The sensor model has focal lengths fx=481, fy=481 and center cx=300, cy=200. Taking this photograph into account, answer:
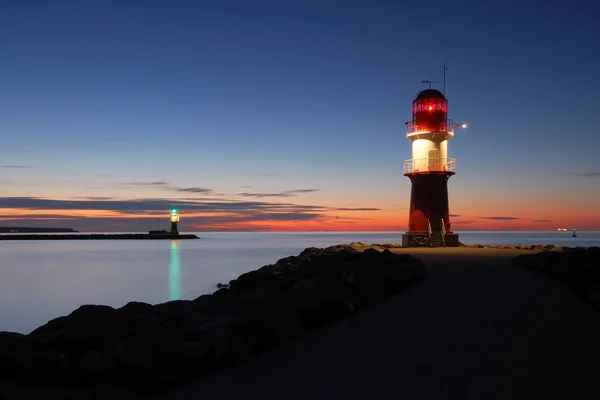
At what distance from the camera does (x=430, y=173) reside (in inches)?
719

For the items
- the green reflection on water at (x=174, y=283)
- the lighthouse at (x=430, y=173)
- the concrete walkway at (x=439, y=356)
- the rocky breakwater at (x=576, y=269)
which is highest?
the lighthouse at (x=430, y=173)

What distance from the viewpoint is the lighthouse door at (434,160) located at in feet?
60.6

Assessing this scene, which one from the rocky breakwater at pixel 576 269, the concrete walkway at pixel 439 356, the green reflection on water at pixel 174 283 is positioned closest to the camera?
the concrete walkway at pixel 439 356

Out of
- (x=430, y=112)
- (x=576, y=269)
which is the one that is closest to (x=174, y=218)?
(x=430, y=112)

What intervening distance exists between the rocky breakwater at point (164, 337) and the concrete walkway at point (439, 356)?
0.19 meters

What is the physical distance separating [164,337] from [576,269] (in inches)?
258

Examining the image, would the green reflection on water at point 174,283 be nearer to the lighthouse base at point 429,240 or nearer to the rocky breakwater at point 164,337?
the lighthouse base at point 429,240

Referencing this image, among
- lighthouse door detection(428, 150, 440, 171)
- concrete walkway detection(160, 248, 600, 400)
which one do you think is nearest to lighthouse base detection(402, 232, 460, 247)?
lighthouse door detection(428, 150, 440, 171)

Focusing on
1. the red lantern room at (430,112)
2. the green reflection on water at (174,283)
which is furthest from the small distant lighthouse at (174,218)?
the red lantern room at (430,112)

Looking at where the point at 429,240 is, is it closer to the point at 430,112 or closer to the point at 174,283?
the point at 430,112

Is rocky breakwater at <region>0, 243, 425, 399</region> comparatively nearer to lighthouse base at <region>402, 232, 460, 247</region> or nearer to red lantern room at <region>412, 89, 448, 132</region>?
lighthouse base at <region>402, 232, 460, 247</region>

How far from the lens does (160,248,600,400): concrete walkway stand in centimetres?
405

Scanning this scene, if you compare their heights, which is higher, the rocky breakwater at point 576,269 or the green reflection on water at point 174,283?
the rocky breakwater at point 576,269

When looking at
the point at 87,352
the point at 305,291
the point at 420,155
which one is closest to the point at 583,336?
the point at 305,291
